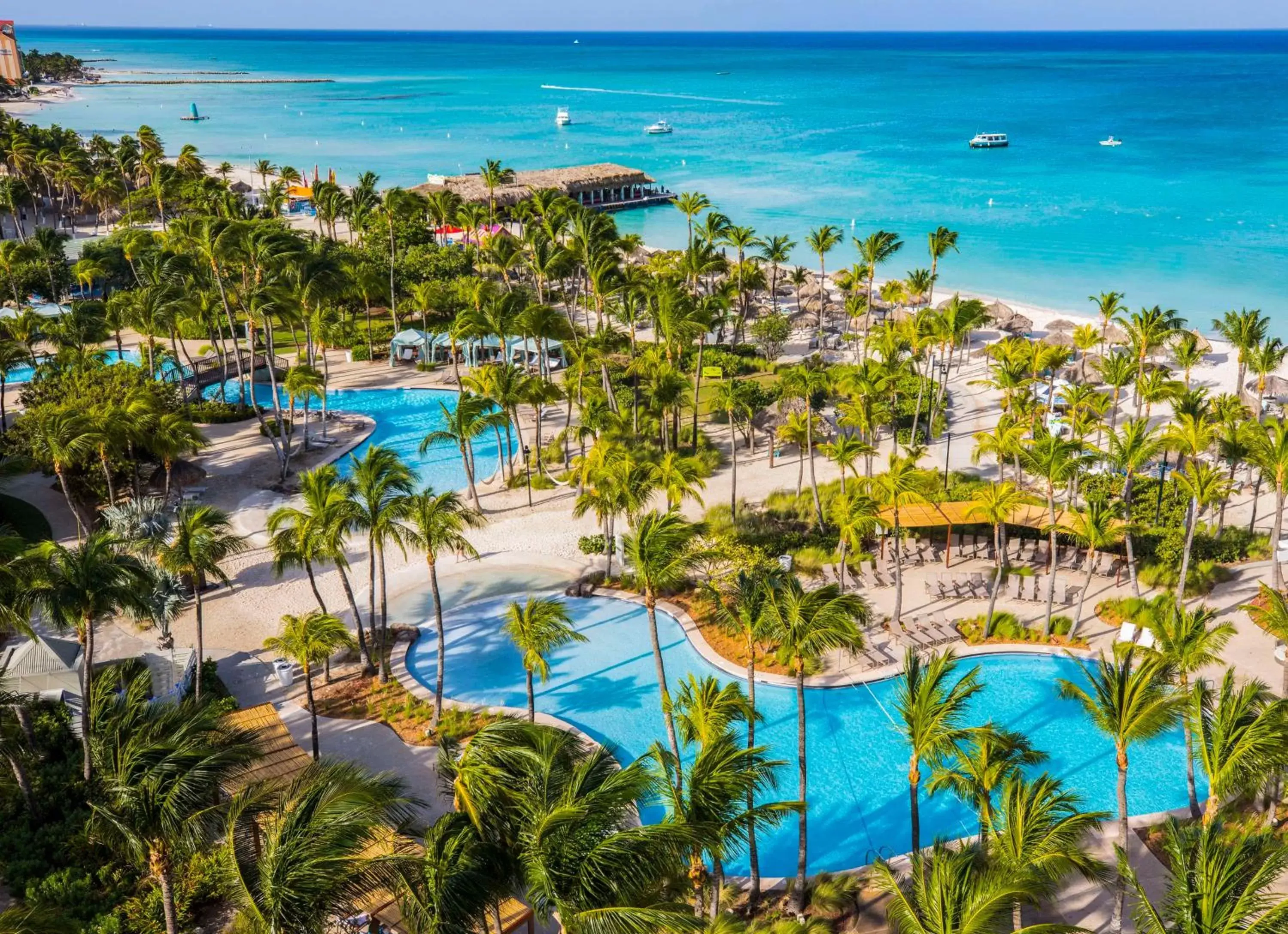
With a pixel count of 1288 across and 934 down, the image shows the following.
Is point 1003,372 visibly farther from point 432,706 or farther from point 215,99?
point 215,99

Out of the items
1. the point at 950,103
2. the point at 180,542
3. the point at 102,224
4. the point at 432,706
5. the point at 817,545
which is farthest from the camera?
the point at 950,103

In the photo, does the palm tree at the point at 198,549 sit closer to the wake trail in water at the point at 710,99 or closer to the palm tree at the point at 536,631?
the palm tree at the point at 536,631

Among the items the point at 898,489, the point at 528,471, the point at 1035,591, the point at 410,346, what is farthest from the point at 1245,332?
the point at 410,346

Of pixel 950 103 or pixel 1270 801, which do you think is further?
pixel 950 103

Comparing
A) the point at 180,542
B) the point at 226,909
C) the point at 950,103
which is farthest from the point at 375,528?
the point at 950,103

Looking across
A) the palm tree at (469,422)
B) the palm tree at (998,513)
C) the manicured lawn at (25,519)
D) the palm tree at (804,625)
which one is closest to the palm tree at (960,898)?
the palm tree at (804,625)
